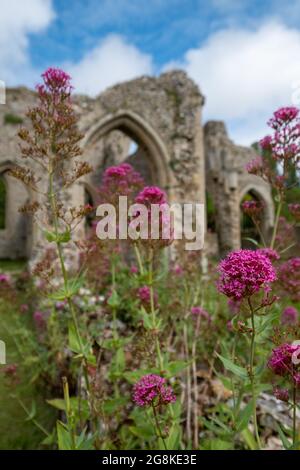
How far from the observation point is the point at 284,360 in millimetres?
1438

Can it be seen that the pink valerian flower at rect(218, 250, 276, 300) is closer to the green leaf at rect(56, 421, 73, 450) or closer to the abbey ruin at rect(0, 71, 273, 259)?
the green leaf at rect(56, 421, 73, 450)

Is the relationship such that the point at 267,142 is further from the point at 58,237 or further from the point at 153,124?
the point at 153,124

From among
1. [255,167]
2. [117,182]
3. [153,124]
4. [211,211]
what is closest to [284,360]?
[255,167]

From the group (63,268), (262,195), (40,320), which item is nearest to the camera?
(63,268)

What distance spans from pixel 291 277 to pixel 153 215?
3.08 feet

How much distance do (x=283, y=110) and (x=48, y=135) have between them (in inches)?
50.6

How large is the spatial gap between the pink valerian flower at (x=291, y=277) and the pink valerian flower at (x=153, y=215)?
750mm

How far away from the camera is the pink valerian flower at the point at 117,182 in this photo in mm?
2709

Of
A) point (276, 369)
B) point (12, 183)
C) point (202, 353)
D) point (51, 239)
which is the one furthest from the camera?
point (12, 183)

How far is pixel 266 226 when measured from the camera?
63.4 feet

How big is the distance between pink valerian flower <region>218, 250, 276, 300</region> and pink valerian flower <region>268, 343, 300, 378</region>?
25cm

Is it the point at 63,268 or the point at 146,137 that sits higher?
the point at 146,137
